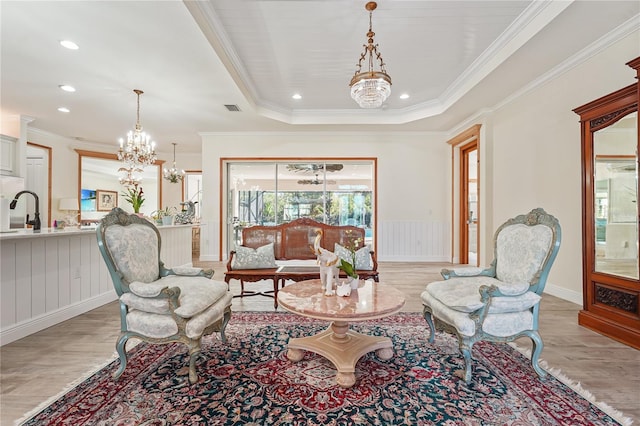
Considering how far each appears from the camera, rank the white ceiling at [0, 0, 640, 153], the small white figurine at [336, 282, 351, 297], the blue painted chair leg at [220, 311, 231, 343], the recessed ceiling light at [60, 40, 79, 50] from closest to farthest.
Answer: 1. the small white figurine at [336, 282, 351, 297]
2. the blue painted chair leg at [220, 311, 231, 343]
3. the white ceiling at [0, 0, 640, 153]
4. the recessed ceiling light at [60, 40, 79, 50]

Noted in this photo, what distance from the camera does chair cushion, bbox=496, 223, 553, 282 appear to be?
223 cm

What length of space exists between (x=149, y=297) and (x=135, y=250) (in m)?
0.51

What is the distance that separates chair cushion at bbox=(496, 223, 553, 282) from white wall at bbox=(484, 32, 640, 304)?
1.71 m

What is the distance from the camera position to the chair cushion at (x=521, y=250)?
2.23 meters

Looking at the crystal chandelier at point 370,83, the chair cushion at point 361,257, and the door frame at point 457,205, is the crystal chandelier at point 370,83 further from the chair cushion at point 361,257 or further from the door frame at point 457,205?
the door frame at point 457,205

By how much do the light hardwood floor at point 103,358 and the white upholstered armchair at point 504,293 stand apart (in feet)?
1.18

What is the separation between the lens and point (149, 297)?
76.5 inches

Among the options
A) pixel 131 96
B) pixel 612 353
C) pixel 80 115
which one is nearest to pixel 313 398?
pixel 612 353

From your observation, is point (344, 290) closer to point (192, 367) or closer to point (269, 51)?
point (192, 367)

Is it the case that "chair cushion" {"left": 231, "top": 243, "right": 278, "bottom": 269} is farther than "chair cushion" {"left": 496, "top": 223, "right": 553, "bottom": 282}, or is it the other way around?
"chair cushion" {"left": 231, "top": 243, "right": 278, "bottom": 269}

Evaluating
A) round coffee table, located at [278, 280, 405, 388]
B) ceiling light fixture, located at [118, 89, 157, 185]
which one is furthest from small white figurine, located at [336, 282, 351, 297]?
ceiling light fixture, located at [118, 89, 157, 185]

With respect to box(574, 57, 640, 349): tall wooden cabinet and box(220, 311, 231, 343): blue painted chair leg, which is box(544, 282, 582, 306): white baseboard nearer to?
box(574, 57, 640, 349): tall wooden cabinet

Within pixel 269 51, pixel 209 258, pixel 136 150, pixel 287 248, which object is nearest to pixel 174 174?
pixel 209 258

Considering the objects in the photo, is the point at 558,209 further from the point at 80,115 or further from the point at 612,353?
the point at 80,115
